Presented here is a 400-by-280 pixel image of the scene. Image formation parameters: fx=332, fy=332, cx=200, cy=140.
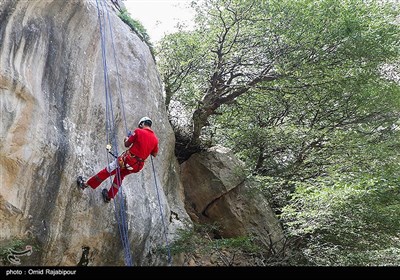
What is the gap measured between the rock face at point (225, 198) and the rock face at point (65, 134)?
332cm

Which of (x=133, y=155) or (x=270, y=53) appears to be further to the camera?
(x=270, y=53)

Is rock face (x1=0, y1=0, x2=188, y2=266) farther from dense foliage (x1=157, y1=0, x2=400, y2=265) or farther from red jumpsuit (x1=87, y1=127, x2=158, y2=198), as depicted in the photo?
dense foliage (x1=157, y1=0, x2=400, y2=265)

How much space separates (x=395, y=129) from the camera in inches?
472

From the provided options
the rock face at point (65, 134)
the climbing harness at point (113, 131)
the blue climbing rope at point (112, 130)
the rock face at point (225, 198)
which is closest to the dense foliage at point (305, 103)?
the rock face at point (225, 198)

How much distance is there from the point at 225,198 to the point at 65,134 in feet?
21.3

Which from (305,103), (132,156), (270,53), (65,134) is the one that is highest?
(270,53)

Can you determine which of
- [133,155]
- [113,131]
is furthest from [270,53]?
[133,155]

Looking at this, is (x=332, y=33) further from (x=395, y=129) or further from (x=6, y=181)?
(x=6, y=181)

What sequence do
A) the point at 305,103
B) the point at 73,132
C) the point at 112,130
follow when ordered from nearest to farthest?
the point at 73,132
the point at 112,130
the point at 305,103

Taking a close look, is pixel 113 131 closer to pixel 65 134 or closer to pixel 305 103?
pixel 65 134

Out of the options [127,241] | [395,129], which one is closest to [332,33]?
[395,129]

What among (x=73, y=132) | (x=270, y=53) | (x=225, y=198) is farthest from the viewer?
(x=225, y=198)

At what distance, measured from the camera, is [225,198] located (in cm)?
1099

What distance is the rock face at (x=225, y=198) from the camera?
1056cm
